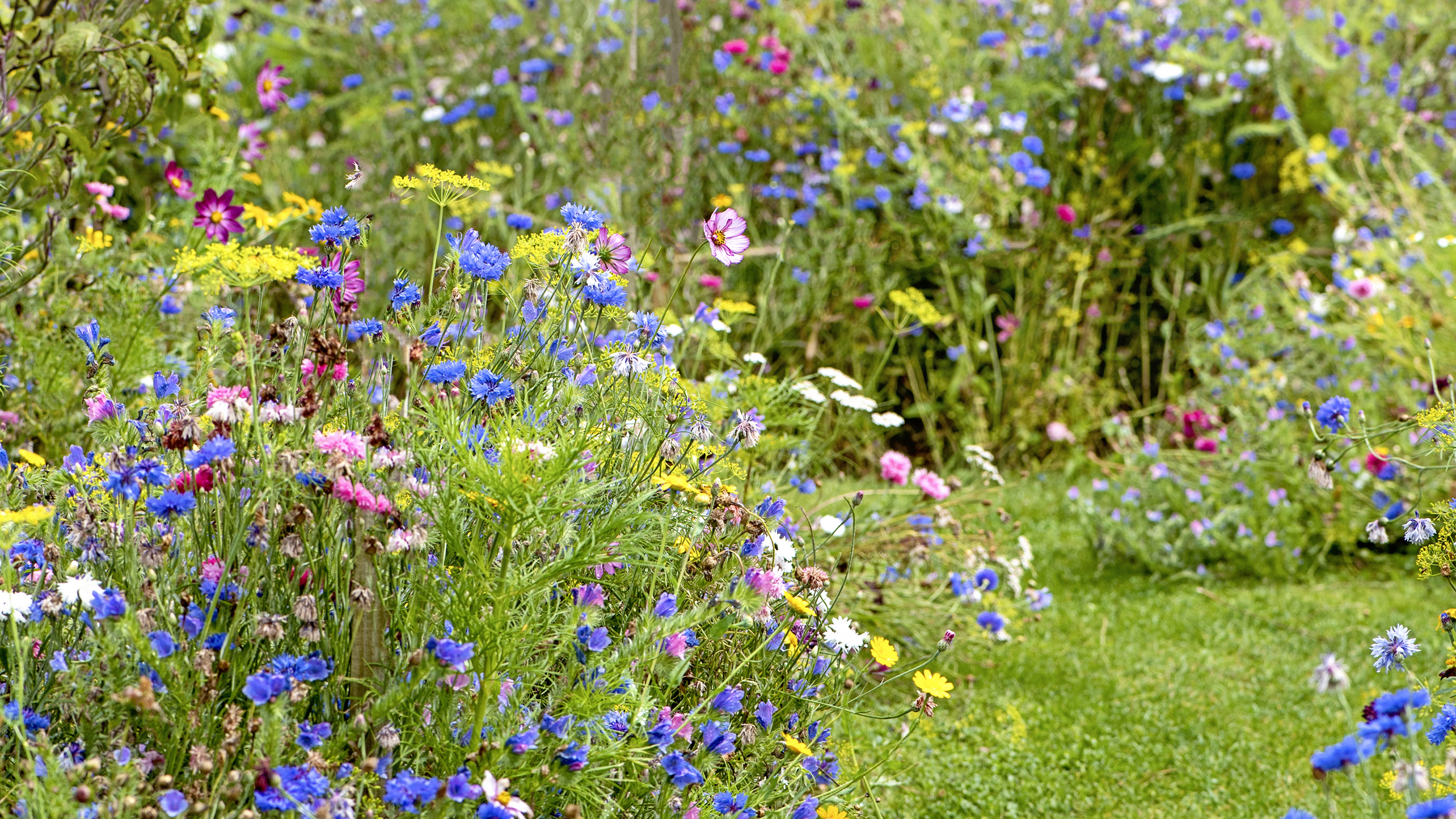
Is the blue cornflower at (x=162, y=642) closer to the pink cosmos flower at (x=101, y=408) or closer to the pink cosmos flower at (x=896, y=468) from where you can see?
the pink cosmos flower at (x=101, y=408)

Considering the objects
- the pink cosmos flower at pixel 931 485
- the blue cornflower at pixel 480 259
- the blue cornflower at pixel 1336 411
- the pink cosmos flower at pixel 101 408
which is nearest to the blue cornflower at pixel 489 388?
the blue cornflower at pixel 480 259

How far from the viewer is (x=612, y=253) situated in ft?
5.45

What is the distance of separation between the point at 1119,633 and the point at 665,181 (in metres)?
1.98

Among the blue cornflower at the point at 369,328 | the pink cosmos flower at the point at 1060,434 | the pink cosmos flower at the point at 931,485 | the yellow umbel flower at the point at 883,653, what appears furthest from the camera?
the pink cosmos flower at the point at 1060,434

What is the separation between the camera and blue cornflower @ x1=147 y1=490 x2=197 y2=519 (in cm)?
130

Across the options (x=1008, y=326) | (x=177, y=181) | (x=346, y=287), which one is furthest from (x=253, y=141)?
(x=346, y=287)

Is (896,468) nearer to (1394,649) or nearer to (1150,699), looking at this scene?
(1150,699)

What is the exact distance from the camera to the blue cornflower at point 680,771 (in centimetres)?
135

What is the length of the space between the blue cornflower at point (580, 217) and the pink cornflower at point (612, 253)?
14 millimetres

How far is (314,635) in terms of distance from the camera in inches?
52.6

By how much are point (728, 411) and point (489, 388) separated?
0.93m

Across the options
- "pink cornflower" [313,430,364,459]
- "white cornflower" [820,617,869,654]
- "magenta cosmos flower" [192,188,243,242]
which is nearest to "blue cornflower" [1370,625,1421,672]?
"white cornflower" [820,617,869,654]

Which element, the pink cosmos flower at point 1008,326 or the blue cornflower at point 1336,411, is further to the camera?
the pink cosmos flower at point 1008,326

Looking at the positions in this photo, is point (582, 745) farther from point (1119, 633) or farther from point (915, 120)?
point (915, 120)
